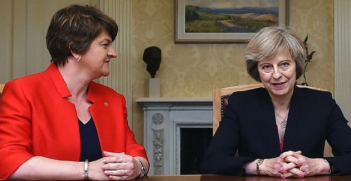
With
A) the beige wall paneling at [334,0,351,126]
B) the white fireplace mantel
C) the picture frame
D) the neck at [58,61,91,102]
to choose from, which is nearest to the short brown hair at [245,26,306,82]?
the neck at [58,61,91,102]

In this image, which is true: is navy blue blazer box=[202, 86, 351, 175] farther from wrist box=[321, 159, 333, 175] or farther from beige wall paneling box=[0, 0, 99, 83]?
beige wall paneling box=[0, 0, 99, 83]

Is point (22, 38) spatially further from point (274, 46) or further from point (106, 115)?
point (274, 46)

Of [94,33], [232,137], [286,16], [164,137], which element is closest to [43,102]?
[94,33]

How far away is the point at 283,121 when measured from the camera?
2.38m

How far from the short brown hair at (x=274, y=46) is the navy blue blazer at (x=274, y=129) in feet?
0.55

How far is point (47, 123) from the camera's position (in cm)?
220

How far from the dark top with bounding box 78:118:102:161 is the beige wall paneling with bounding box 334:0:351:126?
3.33m

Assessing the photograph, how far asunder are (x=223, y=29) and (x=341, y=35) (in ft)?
3.55

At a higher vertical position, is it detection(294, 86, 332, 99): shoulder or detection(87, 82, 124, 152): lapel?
detection(294, 86, 332, 99): shoulder

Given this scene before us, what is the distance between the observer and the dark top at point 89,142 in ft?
7.35

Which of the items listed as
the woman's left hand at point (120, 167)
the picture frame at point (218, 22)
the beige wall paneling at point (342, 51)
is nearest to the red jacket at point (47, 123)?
the woman's left hand at point (120, 167)

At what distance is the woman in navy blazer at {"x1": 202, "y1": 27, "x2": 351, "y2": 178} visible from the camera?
229cm

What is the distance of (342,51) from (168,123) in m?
1.73

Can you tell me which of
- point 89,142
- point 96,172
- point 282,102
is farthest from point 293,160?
point 89,142
